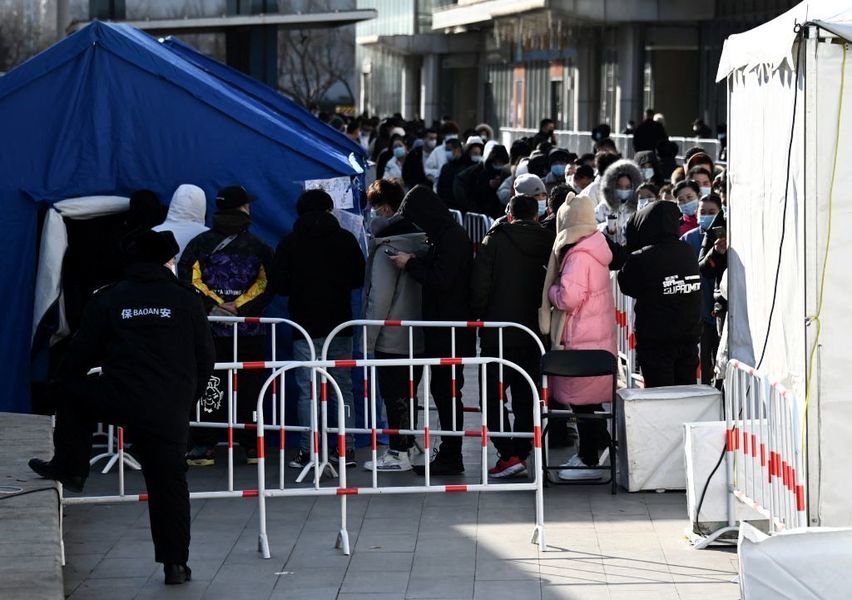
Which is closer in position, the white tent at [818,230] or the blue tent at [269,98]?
the white tent at [818,230]

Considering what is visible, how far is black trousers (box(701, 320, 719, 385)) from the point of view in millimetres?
13234

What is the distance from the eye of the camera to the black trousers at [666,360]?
11367 millimetres

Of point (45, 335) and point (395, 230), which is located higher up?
point (395, 230)

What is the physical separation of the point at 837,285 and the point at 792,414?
2.28 feet

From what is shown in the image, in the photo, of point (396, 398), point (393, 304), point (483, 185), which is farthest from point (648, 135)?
point (396, 398)

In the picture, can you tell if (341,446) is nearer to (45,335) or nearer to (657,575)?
(657,575)

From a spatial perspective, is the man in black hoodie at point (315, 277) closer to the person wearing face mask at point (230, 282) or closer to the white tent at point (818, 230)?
the person wearing face mask at point (230, 282)

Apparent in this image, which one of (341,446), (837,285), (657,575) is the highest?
(837,285)

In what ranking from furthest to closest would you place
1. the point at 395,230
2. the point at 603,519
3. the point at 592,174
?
the point at 592,174, the point at 395,230, the point at 603,519

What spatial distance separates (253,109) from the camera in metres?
13.0

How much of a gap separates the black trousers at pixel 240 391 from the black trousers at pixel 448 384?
127 centimetres

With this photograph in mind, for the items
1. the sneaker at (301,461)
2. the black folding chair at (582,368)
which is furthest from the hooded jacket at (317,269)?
the black folding chair at (582,368)

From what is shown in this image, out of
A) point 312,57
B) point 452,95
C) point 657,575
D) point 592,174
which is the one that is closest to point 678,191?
point 592,174

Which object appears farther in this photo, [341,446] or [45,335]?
[45,335]
